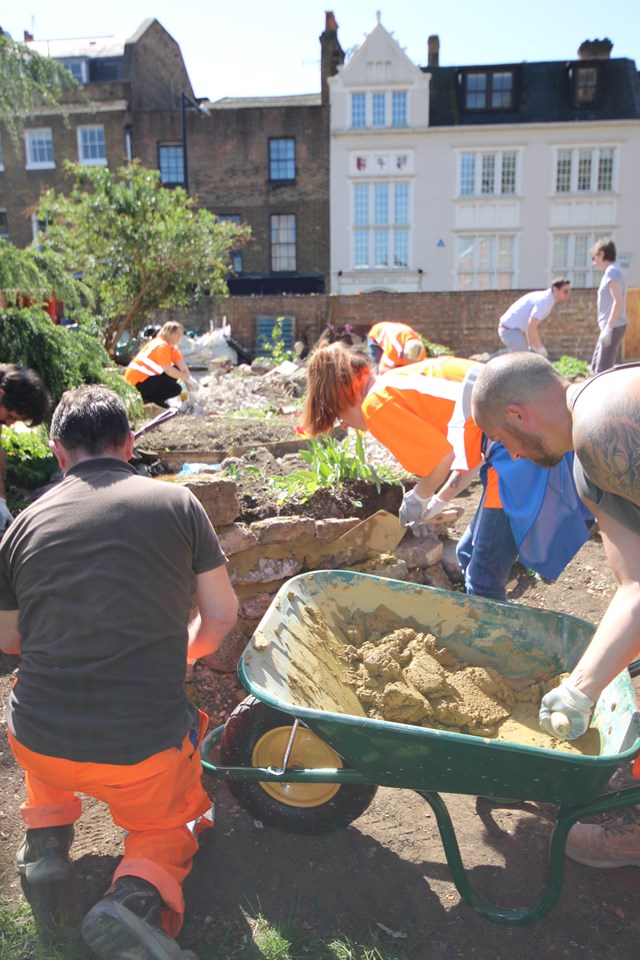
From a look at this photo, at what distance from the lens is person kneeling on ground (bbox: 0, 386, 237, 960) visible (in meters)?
2.01

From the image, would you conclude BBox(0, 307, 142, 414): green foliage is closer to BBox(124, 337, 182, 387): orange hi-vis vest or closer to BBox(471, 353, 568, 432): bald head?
BBox(124, 337, 182, 387): orange hi-vis vest

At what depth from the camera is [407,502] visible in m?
3.68

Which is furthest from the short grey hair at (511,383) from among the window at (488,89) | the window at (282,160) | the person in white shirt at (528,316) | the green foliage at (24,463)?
the window at (488,89)

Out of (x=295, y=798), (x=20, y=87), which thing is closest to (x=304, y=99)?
(x=20, y=87)

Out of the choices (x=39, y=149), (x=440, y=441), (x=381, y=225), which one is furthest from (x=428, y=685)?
(x=39, y=149)

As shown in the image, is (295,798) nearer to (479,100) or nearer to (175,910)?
(175,910)

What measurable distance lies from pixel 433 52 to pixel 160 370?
76.7 feet

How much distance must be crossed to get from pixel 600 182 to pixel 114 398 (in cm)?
2581

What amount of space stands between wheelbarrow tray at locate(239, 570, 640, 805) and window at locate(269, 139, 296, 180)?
2488cm

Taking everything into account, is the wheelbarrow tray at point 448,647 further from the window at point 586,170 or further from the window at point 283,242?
the window at point 586,170

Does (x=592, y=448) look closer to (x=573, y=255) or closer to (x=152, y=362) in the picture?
(x=152, y=362)

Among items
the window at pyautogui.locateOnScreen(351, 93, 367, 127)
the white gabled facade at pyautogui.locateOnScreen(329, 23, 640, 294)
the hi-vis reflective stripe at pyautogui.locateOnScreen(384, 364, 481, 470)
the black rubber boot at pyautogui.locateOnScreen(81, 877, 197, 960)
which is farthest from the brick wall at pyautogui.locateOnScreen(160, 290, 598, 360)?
the black rubber boot at pyautogui.locateOnScreen(81, 877, 197, 960)

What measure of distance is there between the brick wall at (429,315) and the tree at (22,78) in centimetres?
1327

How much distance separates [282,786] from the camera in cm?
267
